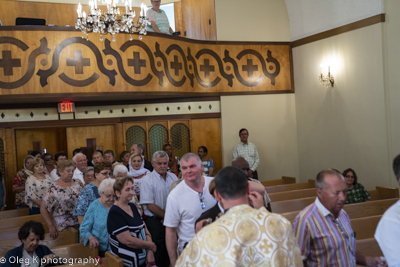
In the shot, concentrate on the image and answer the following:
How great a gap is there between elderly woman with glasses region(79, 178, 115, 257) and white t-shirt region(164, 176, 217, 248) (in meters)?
1.03

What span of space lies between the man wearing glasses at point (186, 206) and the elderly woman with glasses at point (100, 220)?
1.03 meters

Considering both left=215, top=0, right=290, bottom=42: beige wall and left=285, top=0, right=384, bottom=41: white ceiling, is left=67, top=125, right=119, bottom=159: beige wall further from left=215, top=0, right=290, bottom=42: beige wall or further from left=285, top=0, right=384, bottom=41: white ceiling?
left=285, top=0, right=384, bottom=41: white ceiling

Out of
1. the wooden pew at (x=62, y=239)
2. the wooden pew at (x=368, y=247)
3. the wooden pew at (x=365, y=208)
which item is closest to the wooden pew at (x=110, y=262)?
the wooden pew at (x=62, y=239)

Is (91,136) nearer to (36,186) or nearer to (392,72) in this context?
(36,186)

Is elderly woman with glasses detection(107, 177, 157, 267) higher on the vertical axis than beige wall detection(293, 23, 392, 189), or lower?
lower

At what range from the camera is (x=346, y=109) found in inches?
318

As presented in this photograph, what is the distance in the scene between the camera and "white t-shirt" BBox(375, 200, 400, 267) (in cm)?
205

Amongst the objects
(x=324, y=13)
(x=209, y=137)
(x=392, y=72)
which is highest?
(x=324, y=13)

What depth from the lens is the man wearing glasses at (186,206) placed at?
2.95 meters

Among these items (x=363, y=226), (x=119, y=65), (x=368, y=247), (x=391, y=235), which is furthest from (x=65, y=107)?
(x=391, y=235)

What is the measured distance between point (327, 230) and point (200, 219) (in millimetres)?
857

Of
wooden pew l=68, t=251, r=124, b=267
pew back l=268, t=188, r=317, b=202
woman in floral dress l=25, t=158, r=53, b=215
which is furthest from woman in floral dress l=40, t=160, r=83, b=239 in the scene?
pew back l=268, t=188, r=317, b=202

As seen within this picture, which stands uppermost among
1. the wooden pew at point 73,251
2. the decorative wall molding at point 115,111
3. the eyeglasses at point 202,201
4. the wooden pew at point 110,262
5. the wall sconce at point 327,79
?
the wall sconce at point 327,79

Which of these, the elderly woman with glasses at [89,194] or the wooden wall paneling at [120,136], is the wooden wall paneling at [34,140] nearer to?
the wooden wall paneling at [120,136]
